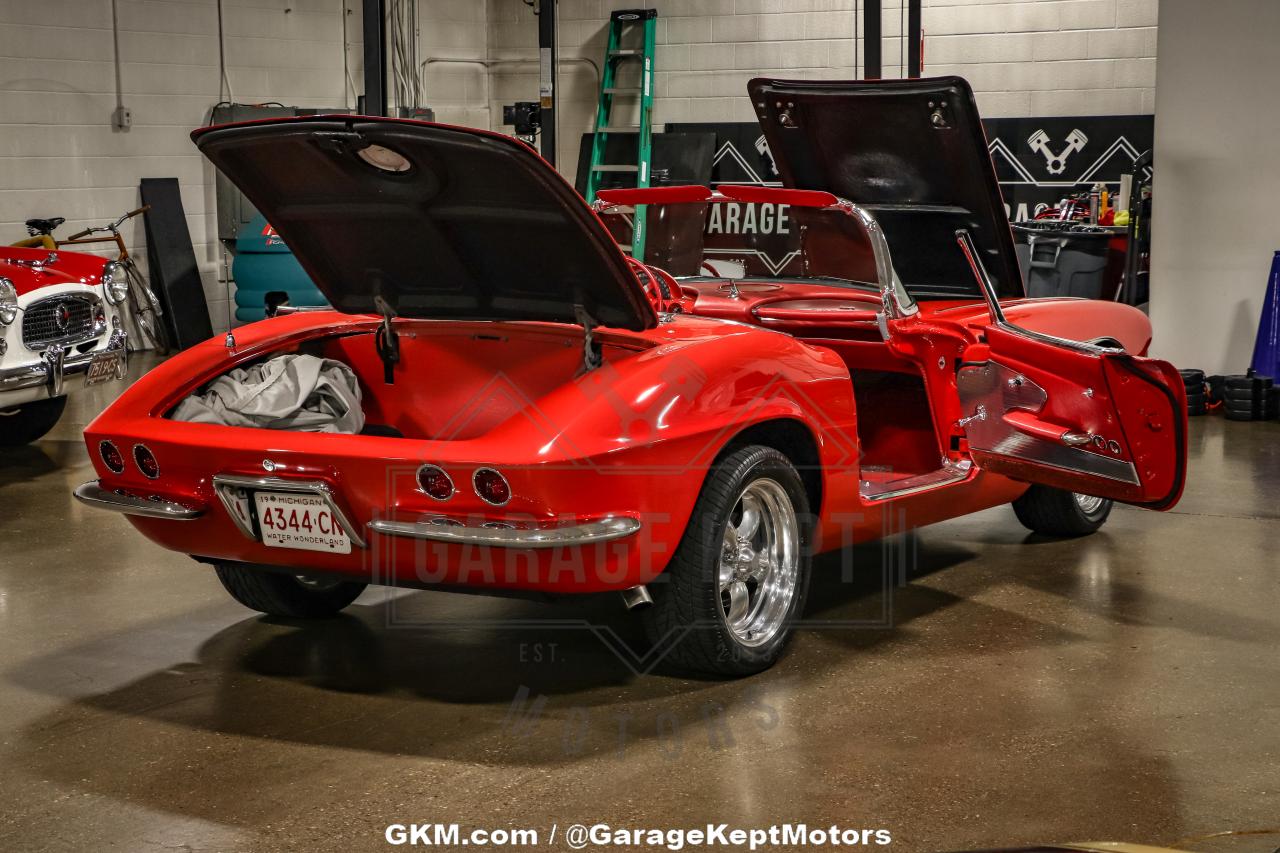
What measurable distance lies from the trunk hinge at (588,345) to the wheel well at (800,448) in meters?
0.52

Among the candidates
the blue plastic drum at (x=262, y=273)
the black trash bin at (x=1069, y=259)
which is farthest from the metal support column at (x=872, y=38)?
the blue plastic drum at (x=262, y=273)

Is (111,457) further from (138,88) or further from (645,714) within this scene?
(138,88)

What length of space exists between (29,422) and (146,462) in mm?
4383

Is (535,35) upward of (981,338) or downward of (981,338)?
upward

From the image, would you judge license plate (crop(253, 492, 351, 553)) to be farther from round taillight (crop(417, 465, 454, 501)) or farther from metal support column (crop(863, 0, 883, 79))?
metal support column (crop(863, 0, 883, 79))

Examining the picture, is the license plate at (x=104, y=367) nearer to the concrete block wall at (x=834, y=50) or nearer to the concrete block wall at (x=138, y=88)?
the concrete block wall at (x=138, y=88)

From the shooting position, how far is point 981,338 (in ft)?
14.5

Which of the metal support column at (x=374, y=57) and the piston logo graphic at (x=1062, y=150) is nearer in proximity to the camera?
the metal support column at (x=374, y=57)

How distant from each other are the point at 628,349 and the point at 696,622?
28.5 inches

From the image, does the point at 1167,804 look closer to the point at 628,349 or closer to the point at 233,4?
the point at 628,349

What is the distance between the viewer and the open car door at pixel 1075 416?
4.04 metres

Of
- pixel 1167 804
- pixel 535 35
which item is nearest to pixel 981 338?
pixel 1167 804

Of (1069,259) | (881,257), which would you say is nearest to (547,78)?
(1069,259)

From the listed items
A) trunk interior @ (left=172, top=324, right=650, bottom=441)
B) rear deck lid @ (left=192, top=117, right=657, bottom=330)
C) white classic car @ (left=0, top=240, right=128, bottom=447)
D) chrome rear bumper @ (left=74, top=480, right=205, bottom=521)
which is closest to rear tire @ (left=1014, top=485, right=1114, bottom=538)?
trunk interior @ (left=172, top=324, right=650, bottom=441)
